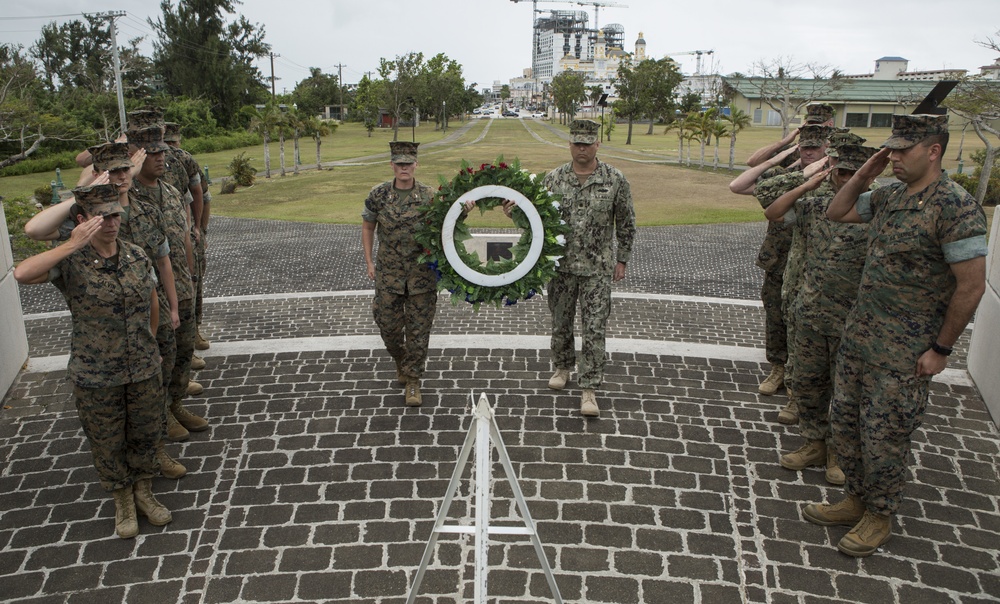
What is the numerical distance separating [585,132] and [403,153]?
1636mm

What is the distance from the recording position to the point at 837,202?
16.2 feet

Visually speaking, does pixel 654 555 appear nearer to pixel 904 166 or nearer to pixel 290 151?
pixel 904 166

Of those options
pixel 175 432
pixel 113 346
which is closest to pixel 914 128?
pixel 113 346

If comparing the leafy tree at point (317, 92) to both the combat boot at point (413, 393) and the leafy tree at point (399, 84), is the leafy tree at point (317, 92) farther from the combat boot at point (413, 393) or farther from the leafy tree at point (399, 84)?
the combat boot at point (413, 393)

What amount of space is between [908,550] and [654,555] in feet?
5.42

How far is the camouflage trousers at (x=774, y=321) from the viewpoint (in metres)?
6.80

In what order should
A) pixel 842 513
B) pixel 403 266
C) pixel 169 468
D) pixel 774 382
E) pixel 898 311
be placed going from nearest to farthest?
1. pixel 898 311
2. pixel 842 513
3. pixel 169 468
4. pixel 403 266
5. pixel 774 382

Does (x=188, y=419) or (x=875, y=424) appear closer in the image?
(x=875, y=424)

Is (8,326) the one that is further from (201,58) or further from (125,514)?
(201,58)

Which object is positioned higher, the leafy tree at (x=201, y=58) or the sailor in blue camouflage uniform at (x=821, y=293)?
the leafy tree at (x=201, y=58)

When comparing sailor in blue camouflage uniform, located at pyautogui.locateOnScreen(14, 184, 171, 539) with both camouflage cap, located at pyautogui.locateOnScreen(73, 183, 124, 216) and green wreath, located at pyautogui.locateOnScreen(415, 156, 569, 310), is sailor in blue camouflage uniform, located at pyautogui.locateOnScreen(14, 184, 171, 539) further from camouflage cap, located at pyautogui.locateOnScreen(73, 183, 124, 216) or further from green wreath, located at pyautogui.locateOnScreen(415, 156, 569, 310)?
green wreath, located at pyautogui.locateOnScreen(415, 156, 569, 310)

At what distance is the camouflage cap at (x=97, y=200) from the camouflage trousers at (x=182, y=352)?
5.77 feet

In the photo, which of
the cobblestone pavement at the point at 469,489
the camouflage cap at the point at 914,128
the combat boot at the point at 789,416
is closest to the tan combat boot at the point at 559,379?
the cobblestone pavement at the point at 469,489

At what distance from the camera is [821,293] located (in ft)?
17.3
